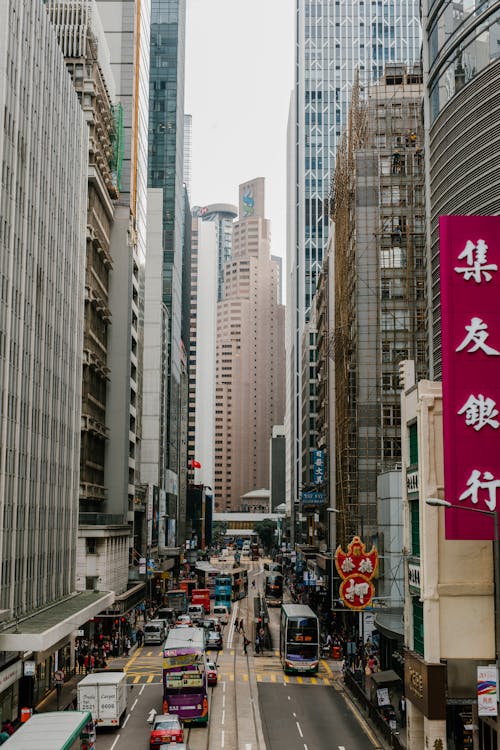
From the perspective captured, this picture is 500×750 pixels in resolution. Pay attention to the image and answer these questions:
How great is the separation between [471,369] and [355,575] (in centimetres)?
1727

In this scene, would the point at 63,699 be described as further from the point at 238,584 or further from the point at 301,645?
the point at 238,584

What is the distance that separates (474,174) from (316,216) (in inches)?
5262

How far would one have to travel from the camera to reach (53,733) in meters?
25.5

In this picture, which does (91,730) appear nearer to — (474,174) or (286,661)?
(286,661)

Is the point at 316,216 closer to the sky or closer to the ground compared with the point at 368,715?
closer to the sky

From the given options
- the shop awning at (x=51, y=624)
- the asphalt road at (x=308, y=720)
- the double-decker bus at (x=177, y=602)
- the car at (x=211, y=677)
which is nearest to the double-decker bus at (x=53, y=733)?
the shop awning at (x=51, y=624)

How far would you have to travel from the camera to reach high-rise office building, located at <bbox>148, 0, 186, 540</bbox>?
447 feet

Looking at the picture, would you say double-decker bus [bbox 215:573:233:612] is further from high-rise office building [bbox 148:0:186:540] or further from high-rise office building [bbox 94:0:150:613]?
high-rise office building [bbox 148:0:186:540]

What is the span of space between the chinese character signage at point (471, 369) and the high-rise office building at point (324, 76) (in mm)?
143779

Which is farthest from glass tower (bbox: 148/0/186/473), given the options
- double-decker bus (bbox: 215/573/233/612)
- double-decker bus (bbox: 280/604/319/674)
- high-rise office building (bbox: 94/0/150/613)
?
double-decker bus (bbox: 280/604/319/674)

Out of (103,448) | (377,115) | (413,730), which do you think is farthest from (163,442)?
(413,730)

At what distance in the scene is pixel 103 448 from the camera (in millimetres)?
76938

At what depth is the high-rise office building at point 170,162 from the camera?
13625cm

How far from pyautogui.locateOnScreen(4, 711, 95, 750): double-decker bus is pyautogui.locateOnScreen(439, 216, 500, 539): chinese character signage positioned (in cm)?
1197
